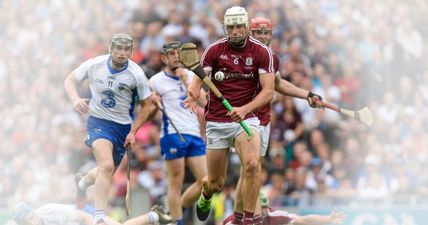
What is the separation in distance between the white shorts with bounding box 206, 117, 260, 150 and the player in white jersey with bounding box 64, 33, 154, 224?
1.30 meters

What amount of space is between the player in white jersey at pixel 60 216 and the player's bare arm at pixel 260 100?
2.46 metres

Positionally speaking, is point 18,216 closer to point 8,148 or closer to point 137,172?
point 137,172

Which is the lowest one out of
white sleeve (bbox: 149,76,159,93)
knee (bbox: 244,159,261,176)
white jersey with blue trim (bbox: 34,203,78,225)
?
white jersey with blue trim (bbox: 34,203,78,225)

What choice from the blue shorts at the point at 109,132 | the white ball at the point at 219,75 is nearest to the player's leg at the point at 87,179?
the blue shorts at the point at 109,132

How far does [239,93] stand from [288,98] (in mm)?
7363

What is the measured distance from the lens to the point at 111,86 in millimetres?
15797

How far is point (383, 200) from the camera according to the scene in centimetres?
1948

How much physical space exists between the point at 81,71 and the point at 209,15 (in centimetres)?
748

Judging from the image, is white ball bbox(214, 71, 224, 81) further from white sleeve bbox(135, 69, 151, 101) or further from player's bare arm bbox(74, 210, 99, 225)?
player's bare arm bbox(74, 210, 99, 225)

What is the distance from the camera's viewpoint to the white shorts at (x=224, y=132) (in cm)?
1468

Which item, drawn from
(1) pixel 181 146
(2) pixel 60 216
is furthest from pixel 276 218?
(2) pixel 60 216

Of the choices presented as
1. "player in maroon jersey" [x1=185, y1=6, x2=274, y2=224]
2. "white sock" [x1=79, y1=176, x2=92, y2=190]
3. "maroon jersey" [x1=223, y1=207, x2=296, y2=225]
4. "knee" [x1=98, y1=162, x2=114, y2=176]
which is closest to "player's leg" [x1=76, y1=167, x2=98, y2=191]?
"white sock" [x1=79, y1=176, x2=92, y2=190]

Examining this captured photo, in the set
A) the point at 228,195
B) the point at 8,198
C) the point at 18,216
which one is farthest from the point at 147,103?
the point at 8,198

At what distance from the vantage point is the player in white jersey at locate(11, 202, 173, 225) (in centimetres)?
1599
